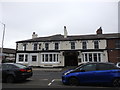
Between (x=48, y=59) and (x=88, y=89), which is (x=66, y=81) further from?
(x=48, y=59)

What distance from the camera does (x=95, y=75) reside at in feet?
26.3

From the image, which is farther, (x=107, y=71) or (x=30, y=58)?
(x=30, y=58)

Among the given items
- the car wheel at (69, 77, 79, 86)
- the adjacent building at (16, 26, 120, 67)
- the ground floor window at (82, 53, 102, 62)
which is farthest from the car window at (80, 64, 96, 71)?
the ground floor window at (82, 53, 102, 62)

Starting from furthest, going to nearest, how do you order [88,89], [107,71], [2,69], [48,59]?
[48,59], [2,69], [107,71], [88,89]

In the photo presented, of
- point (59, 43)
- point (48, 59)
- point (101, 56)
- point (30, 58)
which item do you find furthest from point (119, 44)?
point (30, 58)

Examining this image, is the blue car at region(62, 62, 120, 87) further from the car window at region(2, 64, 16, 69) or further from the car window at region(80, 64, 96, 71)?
the car window at region(2, 64, 16, 69)

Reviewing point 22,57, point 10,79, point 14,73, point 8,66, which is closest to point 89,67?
point 14,73

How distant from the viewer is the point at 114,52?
24.3 m

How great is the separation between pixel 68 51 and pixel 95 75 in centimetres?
1780

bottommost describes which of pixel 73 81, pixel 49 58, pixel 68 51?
pixel 73 81

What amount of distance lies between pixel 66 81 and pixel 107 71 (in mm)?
2788

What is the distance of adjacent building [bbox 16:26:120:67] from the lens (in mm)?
24719

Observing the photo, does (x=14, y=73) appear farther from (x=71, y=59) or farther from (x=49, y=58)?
(x=71, y=59)

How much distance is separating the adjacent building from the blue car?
16833 millimetres
